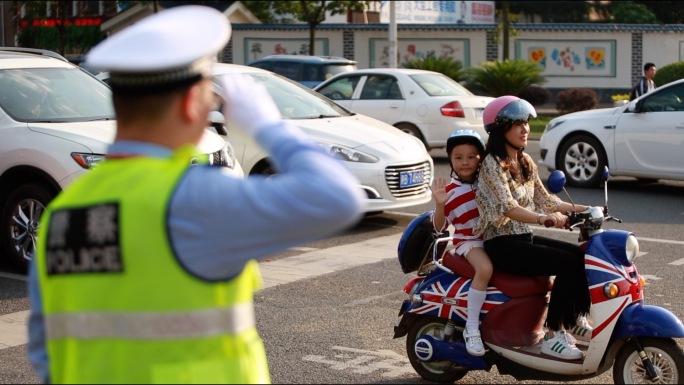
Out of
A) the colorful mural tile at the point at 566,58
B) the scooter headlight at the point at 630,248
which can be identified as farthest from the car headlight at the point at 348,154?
the colorful mural tile at the point at 566,58

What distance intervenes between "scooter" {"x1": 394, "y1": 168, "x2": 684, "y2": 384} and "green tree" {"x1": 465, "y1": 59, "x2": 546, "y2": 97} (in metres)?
22.6

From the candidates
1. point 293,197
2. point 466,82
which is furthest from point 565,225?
point 466,82

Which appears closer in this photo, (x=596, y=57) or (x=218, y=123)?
(x=218, y=123)

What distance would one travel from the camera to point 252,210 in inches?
84.1

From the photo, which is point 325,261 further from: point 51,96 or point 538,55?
point 538,55

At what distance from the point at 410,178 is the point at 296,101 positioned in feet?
5.82

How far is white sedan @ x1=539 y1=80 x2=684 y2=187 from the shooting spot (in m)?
13.3

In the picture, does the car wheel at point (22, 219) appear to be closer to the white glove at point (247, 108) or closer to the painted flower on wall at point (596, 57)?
the white glove at point (247, 108)

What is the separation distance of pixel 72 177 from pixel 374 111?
901 centimetres

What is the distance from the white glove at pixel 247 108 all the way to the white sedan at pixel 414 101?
14283 mm

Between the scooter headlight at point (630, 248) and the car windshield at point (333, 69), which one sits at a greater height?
the car windshield at point (333, 69)

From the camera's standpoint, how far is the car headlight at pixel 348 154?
10930 mm

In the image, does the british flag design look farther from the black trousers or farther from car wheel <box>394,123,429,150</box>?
car wheel <box>394,123,429,150</box>

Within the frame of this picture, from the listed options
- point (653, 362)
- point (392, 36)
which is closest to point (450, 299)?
point (653, 362)
